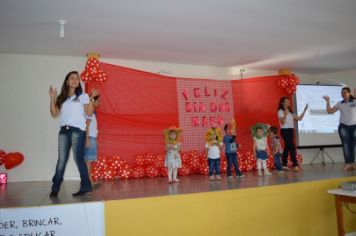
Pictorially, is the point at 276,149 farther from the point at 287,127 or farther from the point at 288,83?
the point at 288,83

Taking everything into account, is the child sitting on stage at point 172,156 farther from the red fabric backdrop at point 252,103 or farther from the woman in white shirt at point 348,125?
the woman in white shirt at point 348,125

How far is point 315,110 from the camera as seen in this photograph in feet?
22.6

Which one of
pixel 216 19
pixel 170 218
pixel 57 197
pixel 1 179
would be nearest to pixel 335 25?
pixel 216 19

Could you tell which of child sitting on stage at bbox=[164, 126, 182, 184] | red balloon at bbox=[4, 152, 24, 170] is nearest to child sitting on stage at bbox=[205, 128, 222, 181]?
child sitting on stage at bbox=[164, 126, 182, 184]

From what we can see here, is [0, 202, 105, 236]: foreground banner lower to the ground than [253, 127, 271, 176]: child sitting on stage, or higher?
lower

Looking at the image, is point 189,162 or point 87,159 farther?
point 189,162

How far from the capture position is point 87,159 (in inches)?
161

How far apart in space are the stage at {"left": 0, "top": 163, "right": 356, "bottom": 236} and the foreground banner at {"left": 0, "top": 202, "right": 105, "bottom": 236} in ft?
0.13

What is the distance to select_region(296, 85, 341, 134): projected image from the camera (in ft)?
22.3

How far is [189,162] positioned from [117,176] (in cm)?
120

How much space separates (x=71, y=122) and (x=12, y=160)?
7.58 ft

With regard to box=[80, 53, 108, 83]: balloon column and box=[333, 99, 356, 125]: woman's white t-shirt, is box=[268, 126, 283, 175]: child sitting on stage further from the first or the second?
box=[80, 53, 108, 83]: balloon column

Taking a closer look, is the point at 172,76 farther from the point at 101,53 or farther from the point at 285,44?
the point at 285,44

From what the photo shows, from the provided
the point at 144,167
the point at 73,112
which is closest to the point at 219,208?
the point at 73,112
